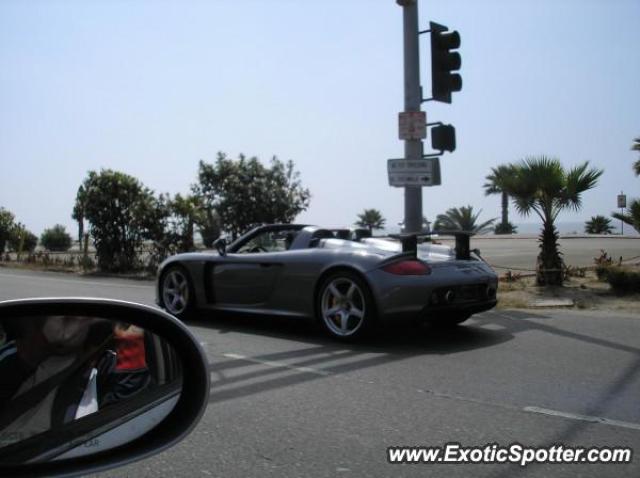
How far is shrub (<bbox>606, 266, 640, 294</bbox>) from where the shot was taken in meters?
9.38

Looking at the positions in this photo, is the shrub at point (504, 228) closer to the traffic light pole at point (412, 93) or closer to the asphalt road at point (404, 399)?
the traffic light pole at point (412, 93)

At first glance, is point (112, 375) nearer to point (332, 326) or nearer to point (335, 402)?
point (335, 402)

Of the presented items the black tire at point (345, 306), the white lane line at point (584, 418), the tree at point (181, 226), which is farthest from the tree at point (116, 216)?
the white lane line at point (584, 418)

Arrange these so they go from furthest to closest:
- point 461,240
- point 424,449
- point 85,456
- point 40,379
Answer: point 461,240, point 424,449, point 85,456, point 40,379

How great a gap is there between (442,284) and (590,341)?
1531 millimetres

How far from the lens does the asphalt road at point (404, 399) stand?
3109 millimetres

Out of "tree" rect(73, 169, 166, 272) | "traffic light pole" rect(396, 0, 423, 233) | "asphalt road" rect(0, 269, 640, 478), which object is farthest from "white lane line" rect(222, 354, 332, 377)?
"tree" rect(73, 169, 166, 272)

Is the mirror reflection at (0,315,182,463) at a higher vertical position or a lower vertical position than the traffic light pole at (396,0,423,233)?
lower

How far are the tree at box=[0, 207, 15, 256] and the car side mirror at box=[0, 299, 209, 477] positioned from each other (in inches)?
1056

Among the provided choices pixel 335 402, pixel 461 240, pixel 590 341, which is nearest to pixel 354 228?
pixel 461 240

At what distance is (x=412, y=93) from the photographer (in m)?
9.92

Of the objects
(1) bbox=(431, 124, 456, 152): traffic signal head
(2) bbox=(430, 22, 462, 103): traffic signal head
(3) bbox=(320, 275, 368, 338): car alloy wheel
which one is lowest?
(3) bbox=(320, 275, 368, 338): car alloy wheel

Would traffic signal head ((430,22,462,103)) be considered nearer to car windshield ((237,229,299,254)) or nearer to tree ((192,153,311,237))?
car windshield ((237,229,299,254))

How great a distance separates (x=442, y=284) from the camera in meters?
5.95
